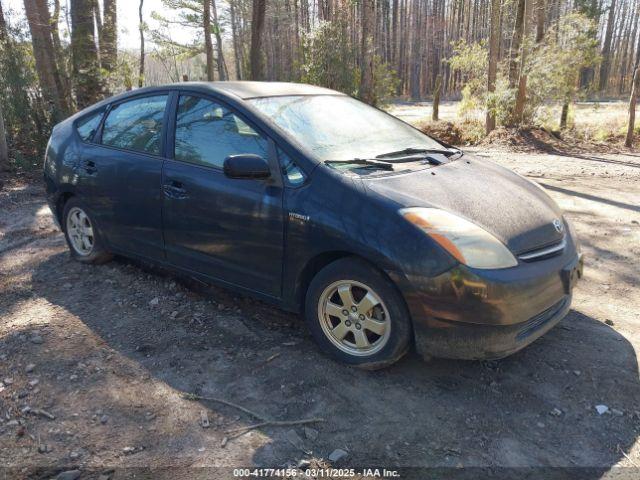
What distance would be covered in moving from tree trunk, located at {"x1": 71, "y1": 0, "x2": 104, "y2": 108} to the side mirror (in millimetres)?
9544

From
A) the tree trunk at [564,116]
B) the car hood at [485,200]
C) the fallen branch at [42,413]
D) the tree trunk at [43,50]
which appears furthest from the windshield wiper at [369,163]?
the tree trunk at [564,116]

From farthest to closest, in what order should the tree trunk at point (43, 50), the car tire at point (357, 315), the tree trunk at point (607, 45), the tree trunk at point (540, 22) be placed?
the tree trunk at point (607, 45) → the tree trunk at point (540, 22) → the tree trunk at point (43, 50) → the car tire at point (357, 315)

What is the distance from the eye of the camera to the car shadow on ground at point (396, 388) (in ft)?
8.35

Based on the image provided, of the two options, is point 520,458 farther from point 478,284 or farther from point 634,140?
point 634,140

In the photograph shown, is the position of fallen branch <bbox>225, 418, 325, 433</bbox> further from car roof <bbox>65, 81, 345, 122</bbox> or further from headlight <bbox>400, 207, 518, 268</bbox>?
car roof <bbox>65, 81, 345, 122</bbox>

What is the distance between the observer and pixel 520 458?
8.16 feet

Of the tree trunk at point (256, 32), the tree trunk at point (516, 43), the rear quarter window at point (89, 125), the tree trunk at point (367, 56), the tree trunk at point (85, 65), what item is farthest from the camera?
the tree trunk at point (367, 56)

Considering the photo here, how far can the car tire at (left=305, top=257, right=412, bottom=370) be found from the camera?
9.57ft

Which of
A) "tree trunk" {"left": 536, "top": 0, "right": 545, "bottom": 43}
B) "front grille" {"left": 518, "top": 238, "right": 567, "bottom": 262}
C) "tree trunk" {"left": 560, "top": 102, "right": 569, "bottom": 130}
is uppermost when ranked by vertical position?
"tree trunk" {"left": 536, "top": 0, "right": 545, "bottom": 43}

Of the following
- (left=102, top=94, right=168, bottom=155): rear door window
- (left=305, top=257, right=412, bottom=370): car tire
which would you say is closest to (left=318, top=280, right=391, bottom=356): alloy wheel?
(left=305, top=257, right=412, bottom=370): car tire

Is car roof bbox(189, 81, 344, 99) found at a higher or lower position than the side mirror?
higher

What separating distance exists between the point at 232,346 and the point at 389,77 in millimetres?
15185

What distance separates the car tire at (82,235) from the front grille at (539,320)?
11.8ft

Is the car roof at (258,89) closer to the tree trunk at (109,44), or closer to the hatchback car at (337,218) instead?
the hatchback car at (337,218)
